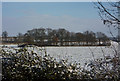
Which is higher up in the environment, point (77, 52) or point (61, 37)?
point (61, 37)

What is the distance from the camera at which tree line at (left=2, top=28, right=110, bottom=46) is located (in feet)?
7.22

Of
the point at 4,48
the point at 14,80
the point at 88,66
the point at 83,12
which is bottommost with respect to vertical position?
the point at 14,80

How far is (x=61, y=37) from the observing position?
2.20 meters

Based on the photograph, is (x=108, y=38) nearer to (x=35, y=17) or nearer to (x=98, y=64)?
(x=98, y=64)

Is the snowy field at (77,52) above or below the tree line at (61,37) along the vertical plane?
below

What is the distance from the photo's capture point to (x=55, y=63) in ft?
7.07

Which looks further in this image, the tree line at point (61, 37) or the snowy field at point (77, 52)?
the snowy field at point (77, 52)

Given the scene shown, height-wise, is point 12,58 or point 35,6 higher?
point 35,6

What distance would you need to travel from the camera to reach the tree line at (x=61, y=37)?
2.20m

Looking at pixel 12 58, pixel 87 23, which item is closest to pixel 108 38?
pixel 87 23

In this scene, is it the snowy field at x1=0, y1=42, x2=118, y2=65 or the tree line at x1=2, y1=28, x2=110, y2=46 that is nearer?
the tree line at x1=2, y1=28, x2=110, y2=46

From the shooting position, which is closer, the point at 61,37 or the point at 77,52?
the point at 61,37

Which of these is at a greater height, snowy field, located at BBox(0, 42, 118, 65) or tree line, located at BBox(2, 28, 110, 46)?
tree line, located at BBox(2, 28, 110, 46)

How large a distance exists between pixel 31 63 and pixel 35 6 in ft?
2.35
